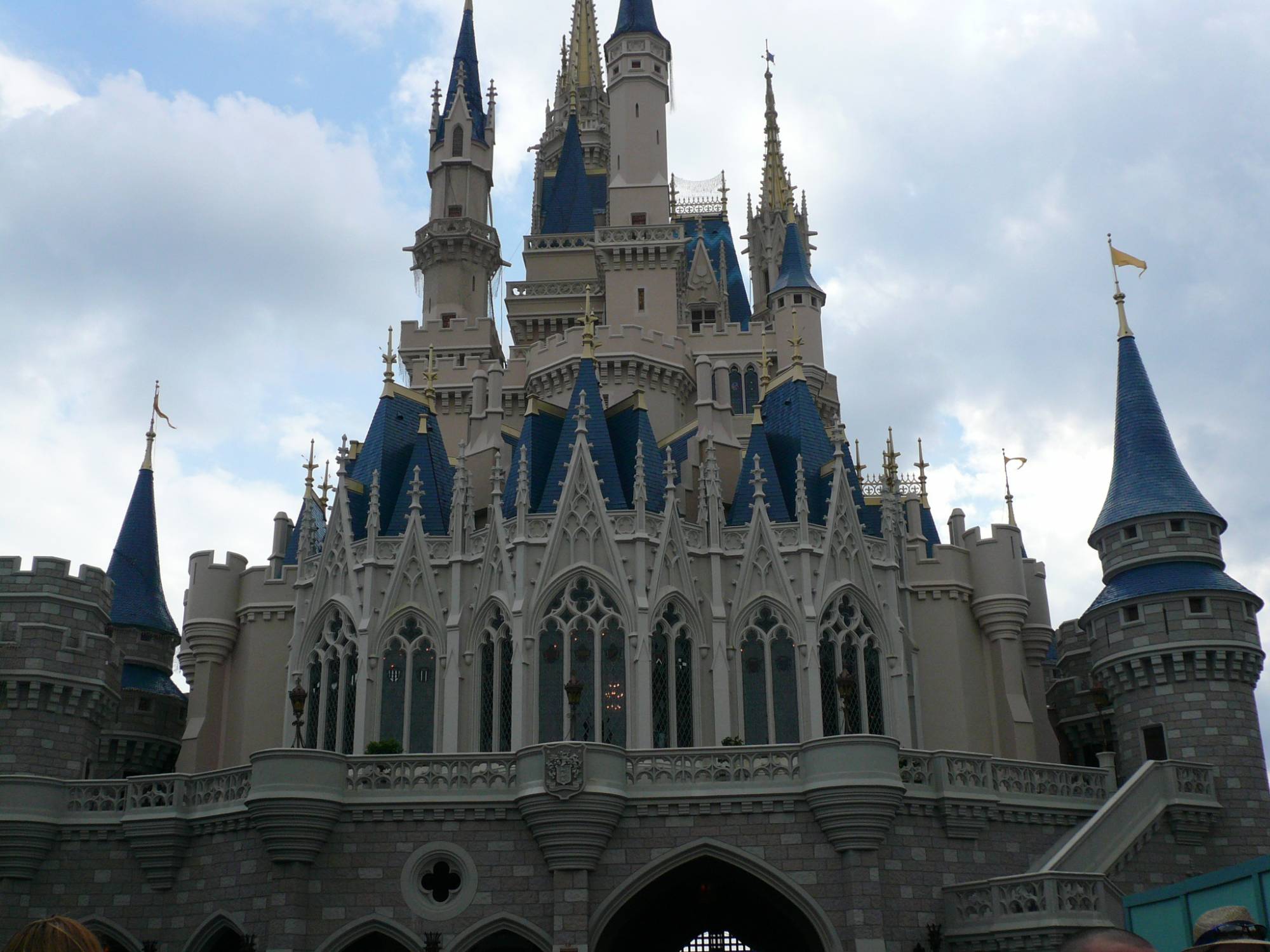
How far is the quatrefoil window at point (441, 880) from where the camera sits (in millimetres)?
25766

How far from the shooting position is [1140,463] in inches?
1411

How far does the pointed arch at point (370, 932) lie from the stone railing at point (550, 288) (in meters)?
29.9

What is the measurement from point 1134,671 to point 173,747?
2727 centimetres

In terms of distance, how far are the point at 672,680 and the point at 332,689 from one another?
877cm

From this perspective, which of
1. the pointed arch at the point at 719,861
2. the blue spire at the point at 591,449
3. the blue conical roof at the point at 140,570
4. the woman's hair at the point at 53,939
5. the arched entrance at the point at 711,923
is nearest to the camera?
the woman's hair at the point at 53,939

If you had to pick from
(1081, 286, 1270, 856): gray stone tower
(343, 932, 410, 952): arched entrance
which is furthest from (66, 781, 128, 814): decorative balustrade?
(1081, 286, 1270, 856): gray stone tower

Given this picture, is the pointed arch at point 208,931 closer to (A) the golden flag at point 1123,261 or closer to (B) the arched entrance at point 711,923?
(B) the arched entrance at point 711,923

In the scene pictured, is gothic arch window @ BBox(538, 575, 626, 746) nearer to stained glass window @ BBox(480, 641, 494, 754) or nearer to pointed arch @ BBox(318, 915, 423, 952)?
stained glass window @ BBox(480, 641, 494, 754)

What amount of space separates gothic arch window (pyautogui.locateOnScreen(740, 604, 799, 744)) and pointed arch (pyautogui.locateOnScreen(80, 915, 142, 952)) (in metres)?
14.3

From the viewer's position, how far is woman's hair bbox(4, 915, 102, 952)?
5504 millimetres

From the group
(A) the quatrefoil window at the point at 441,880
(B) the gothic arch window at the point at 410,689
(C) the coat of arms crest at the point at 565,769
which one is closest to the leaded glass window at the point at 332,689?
(B) the gothic arch window at the point at 410,689

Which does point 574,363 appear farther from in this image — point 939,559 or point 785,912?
point 785,912

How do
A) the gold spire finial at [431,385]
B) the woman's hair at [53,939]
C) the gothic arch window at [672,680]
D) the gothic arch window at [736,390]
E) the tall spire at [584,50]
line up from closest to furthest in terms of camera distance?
the woman's hair at [53,939]
the gothic arch window at [672,680]
the gold spire finial at [431,385]
the gothic arch window at [736,390]
the tall spire at [584,50]

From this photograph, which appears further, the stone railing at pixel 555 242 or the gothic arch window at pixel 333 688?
the stone railing at pixel 555 242
